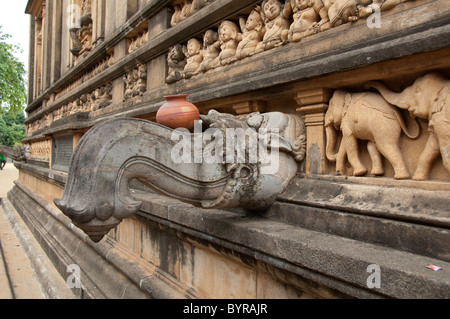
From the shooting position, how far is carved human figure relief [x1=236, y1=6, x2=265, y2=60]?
2.78 m

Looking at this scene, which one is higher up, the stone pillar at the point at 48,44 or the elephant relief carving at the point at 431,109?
the stone pillar at the point at 48,44

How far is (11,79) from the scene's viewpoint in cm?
1830

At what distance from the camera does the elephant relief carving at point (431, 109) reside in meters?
1.56

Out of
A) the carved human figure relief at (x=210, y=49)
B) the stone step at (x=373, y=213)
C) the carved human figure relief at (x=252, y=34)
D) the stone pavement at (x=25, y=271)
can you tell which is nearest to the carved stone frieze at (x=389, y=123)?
the stone step at (x=373, y=213)

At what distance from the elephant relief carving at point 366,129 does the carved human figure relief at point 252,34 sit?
102 centimetres

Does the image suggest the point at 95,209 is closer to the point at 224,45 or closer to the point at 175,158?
the point at 175,158

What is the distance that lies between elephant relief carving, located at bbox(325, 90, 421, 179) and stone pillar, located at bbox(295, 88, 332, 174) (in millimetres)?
49

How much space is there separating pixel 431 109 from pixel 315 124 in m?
0.71

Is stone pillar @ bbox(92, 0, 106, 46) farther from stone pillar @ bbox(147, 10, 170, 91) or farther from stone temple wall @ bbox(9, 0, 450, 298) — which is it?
stone temple wall @ bbox(9, 0, 450, 298)

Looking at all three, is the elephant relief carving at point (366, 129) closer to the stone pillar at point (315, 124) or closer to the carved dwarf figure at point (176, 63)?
the stone pillar at point (315, 124)

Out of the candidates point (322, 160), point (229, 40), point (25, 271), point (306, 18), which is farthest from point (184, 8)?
point (25, 271)

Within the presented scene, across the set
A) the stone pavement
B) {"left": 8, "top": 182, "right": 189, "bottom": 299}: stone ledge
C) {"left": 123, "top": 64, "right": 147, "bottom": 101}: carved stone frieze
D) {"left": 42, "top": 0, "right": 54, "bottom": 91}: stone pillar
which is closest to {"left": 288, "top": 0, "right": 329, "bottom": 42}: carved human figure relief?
{"left": 8, "top": 182, "right": 189, "bottom": 299}: stone ledge

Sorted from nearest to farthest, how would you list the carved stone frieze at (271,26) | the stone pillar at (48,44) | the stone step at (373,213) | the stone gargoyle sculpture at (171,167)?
the stone step at (373,213) < the stone gargoyle sculpture at (171,167) < the carved stone frieze at (271,26) < the stone pillar at (48,44)
